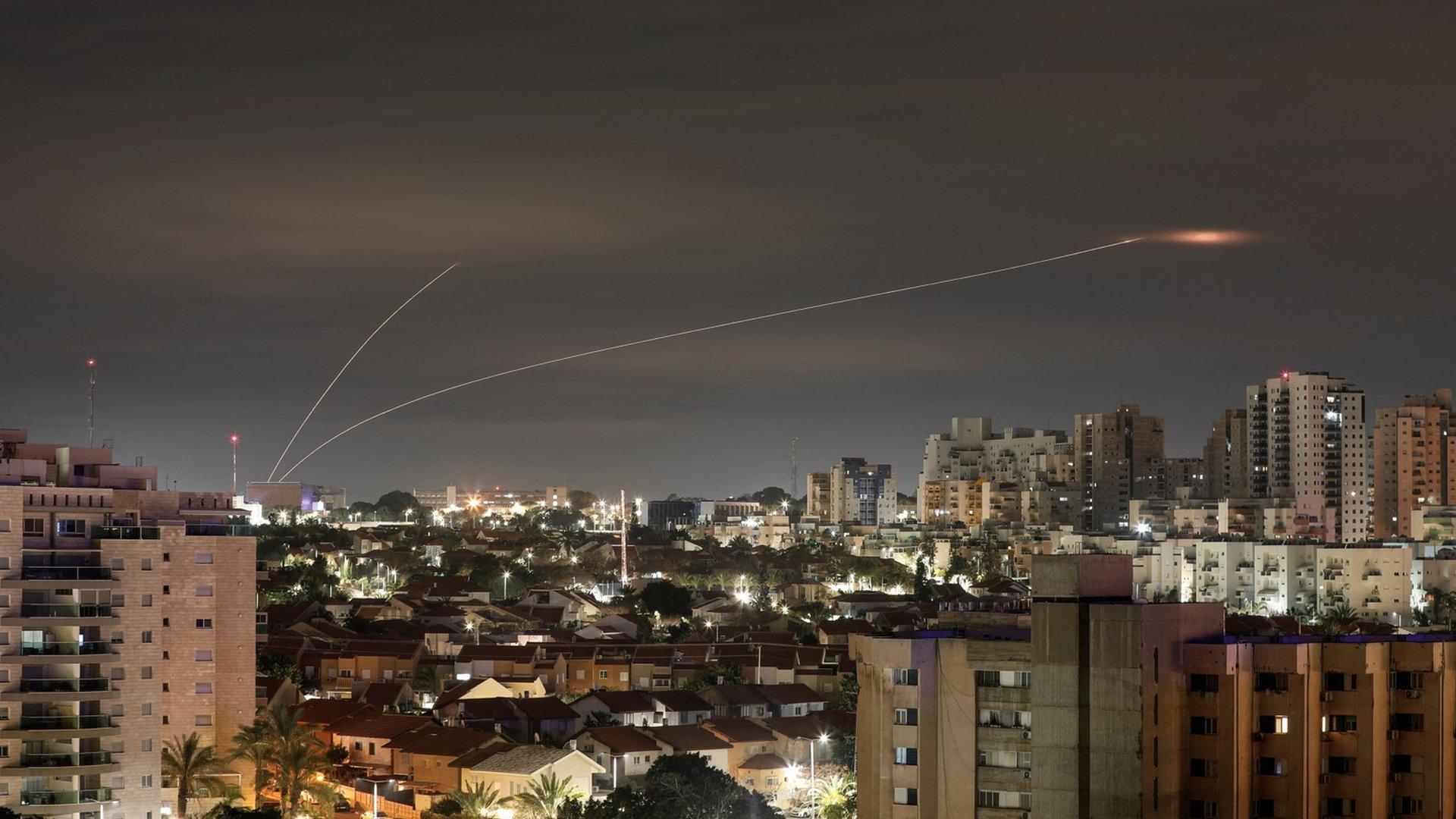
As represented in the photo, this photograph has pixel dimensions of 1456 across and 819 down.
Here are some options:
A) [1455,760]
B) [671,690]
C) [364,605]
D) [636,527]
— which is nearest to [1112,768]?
[1455,760]

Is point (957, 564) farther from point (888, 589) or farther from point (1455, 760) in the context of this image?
point (1455, 760)

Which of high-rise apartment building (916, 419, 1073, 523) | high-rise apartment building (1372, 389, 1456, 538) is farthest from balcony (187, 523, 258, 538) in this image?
high-rise apartment building (916, 419, 1073, 523)

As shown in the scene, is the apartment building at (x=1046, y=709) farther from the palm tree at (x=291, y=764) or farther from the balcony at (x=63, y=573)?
the balcony at (x=63, y=573)

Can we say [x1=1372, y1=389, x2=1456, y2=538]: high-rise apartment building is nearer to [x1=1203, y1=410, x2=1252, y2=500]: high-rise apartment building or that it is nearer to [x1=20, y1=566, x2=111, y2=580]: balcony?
[x1=1203, y1=410, x2=1252, y2=500]: high-rise apartment building

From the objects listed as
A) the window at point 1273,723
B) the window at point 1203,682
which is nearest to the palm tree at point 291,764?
the window at point 1203,682

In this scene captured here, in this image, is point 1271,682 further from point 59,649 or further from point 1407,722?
point 59,649
